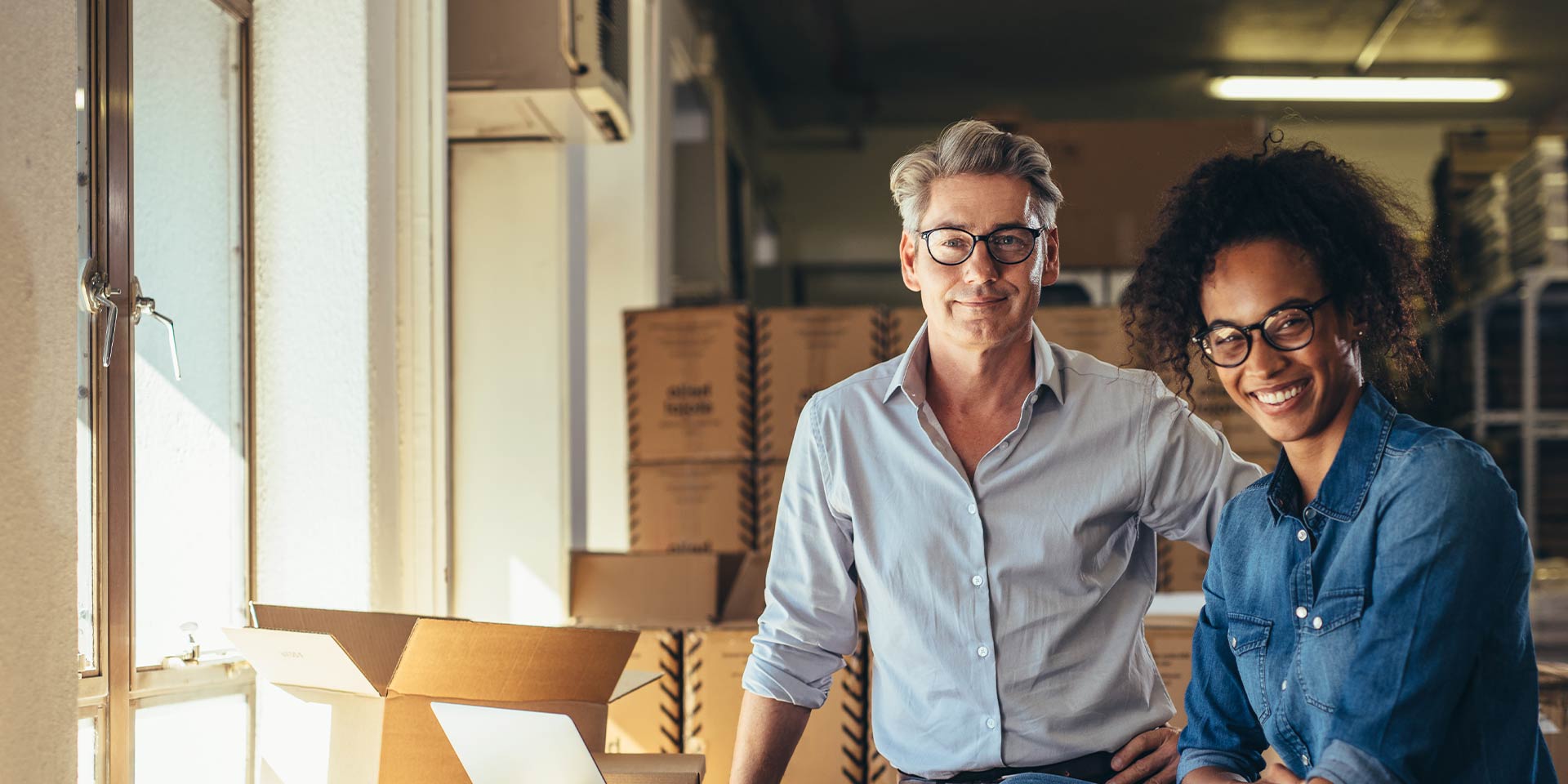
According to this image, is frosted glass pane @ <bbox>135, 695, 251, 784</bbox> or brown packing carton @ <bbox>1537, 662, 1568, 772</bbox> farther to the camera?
brown packing carton @ <bbox>1537, 662, 1568, 772</bbox>

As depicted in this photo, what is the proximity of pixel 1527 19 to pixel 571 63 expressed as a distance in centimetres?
560

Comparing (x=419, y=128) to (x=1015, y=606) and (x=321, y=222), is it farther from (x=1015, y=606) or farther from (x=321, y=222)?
(x=1015, y=606)

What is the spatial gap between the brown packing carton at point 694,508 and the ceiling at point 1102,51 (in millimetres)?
3060

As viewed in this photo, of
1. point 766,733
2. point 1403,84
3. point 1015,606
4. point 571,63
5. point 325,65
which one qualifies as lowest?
point 766,733

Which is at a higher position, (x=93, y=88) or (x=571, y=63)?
(x=571, y=63)

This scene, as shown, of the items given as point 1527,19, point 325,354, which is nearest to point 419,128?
point 325,354

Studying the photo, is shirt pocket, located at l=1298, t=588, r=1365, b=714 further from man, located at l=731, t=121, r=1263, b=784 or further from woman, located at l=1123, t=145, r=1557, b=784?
man, located at l=731, t=121, r=1263, b=784

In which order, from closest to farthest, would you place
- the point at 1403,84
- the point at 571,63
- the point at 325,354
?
1. the point at 325,354
2. the point at 571,63
3. the point at 1403,84

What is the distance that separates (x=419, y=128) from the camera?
218cm

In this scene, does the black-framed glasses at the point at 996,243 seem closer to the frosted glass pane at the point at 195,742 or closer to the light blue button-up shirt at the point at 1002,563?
the light blue button-up shirt at the point at 1002,563

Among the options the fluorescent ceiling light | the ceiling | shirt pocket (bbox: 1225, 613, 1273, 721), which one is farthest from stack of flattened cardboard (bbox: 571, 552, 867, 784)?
the fluorescent ceiling light

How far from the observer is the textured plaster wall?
1972 mm

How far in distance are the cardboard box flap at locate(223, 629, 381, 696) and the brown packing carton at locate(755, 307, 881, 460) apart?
78.6 inches

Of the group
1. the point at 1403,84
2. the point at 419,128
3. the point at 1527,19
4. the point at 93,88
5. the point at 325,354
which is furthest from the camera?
the point at 1403,84
